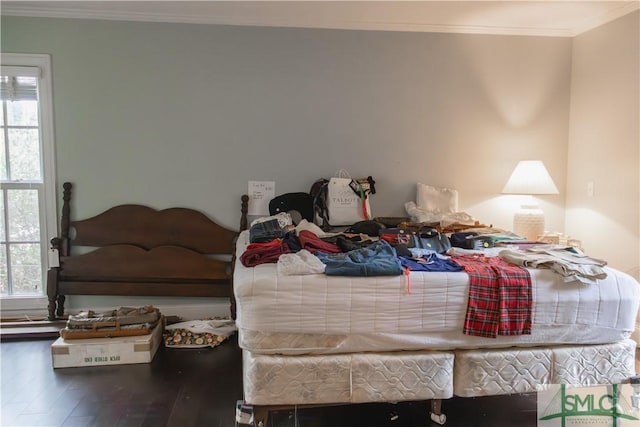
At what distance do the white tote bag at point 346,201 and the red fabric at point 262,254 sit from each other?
1.02 metres

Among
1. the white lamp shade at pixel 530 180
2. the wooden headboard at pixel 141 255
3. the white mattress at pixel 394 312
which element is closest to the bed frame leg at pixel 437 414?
the white mattress at pixel 394 312

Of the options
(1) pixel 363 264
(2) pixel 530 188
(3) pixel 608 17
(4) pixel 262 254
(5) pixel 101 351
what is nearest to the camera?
(1) pixel 363 264

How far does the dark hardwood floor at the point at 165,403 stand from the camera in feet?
6.52

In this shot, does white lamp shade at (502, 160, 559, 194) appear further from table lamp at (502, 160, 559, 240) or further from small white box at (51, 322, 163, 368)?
small white box at (51, 322, 163, 368)

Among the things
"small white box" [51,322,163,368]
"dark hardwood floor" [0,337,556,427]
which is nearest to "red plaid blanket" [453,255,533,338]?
"dark hardwood floor" [0,337,556,427]

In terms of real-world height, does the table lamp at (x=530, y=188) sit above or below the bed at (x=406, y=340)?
above

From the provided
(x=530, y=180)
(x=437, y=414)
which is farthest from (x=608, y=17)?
(x=437, y=414)

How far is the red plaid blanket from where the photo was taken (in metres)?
1.85

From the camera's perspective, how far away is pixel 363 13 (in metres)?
3.02

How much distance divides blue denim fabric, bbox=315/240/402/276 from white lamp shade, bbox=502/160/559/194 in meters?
1.61

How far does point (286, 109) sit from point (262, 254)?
1494 mm

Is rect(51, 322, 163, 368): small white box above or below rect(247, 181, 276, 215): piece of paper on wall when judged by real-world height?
below

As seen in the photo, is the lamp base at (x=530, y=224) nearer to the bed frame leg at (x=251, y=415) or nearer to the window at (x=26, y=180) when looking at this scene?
the bed frame leg at (x=251, y=415)

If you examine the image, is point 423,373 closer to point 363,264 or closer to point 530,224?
point 363,264
